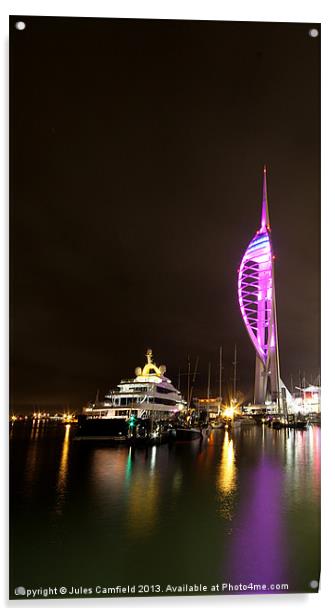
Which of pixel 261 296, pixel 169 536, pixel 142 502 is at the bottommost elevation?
pixel 169 536

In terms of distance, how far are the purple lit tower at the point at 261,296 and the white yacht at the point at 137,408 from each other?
996 millimetres

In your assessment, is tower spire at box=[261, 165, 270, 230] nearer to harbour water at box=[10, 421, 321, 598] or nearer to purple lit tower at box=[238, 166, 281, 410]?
purple lit tower at box=[238, 166, 281, 410]

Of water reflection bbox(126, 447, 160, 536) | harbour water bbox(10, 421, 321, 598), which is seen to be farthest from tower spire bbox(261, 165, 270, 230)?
water reflection bbox(126, 447, 160, 536)

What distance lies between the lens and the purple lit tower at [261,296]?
4.26 m

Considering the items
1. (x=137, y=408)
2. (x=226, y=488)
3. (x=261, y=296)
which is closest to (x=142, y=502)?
(x=226, y=488)

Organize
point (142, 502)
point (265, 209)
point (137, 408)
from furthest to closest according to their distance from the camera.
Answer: point (137, 408), point (265, 209), point (142, 502)

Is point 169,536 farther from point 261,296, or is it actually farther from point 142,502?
point 261,296

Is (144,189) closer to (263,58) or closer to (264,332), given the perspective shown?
(263,58)

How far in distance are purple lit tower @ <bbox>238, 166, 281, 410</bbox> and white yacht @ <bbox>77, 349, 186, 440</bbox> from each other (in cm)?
100

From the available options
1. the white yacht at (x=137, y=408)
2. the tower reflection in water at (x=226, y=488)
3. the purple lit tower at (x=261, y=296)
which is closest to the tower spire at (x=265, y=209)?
the purple lit tower at (x=261, y=296)

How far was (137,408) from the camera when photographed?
21.4ft

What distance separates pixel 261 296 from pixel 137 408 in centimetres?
239

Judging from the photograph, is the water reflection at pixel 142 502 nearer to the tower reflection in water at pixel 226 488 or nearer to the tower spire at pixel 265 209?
the tower reflection in water at pixel 226 488

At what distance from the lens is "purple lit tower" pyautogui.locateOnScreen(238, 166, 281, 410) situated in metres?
4.26
